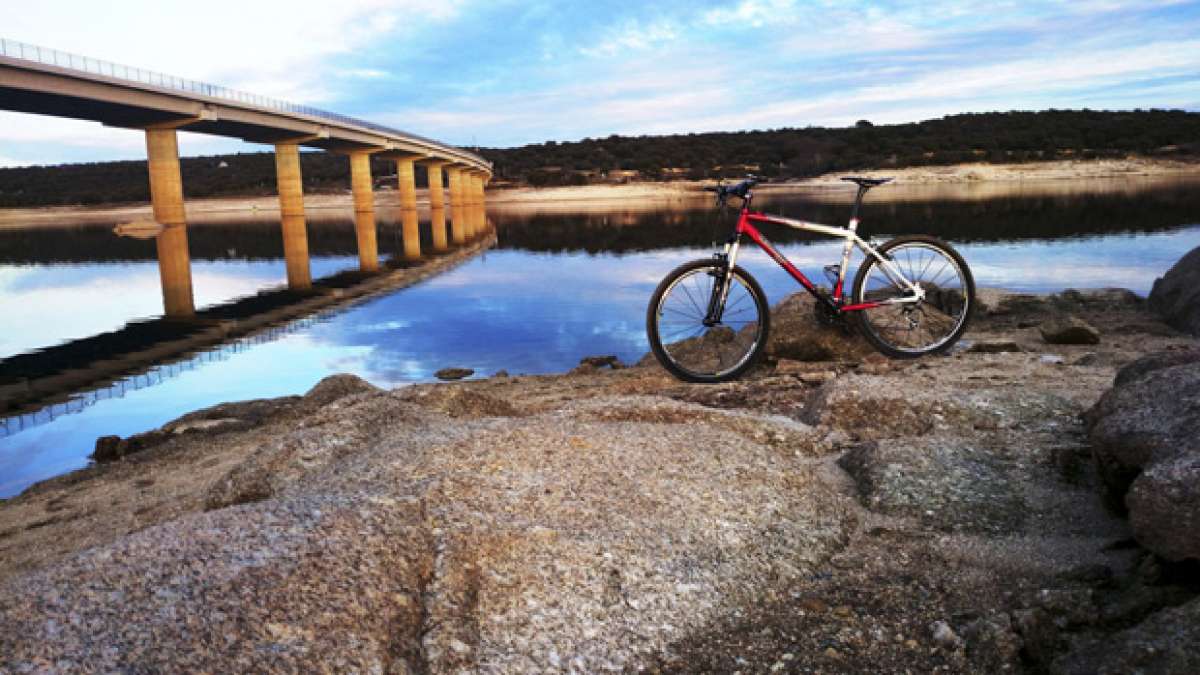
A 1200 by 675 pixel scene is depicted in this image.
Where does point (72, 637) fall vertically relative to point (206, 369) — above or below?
above

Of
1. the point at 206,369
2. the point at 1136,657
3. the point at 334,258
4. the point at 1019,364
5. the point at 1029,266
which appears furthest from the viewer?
the point at 334,258

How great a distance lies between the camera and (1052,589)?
2.86 m

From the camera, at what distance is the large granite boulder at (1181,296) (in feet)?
28.8

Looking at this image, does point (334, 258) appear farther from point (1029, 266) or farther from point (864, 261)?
point (864, 261)

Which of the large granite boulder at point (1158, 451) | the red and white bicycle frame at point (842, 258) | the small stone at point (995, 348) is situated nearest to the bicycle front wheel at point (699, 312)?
the red and white bicycle frame at point (842, 258)

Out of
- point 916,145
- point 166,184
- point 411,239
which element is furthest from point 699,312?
point 916,145

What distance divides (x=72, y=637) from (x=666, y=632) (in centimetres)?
181

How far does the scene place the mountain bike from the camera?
6.77m

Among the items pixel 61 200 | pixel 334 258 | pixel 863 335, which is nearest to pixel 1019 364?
pixel 863 335

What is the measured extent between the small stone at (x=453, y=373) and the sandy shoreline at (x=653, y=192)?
57.4 meters

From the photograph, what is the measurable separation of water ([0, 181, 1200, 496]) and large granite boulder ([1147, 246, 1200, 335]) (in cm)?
383

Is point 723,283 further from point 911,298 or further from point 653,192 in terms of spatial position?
point 653,192

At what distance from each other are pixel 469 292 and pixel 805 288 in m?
14.8

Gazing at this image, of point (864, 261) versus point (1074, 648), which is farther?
point (864, 261)
